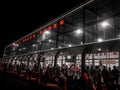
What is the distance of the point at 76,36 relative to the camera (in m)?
24.0

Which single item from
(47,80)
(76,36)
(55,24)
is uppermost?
(55,24)

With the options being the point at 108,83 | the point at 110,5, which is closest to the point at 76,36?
the point at 110,5

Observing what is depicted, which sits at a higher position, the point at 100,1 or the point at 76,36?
the point at 100,1

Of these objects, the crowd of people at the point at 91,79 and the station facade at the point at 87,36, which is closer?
the crowd of people at the point at 91,79

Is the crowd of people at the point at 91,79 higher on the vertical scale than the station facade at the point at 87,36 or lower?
lower

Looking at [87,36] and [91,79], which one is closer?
[91,79]

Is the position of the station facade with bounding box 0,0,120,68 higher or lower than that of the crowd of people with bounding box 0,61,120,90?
higher

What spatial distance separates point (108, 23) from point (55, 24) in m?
8.12

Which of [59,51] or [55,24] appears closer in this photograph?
[59,51]

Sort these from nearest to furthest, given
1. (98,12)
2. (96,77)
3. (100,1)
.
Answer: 1. (96,77)
2. (100,1)
3. (98,12)

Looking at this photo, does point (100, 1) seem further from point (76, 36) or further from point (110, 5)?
point (76, 36)

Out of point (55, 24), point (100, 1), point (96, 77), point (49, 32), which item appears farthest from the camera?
point (49, 32)

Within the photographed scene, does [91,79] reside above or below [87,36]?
below

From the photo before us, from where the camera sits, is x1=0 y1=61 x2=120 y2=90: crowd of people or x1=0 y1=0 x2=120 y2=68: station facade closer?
x1=0 y1=61 x2=120 y2=90: crowd of people
